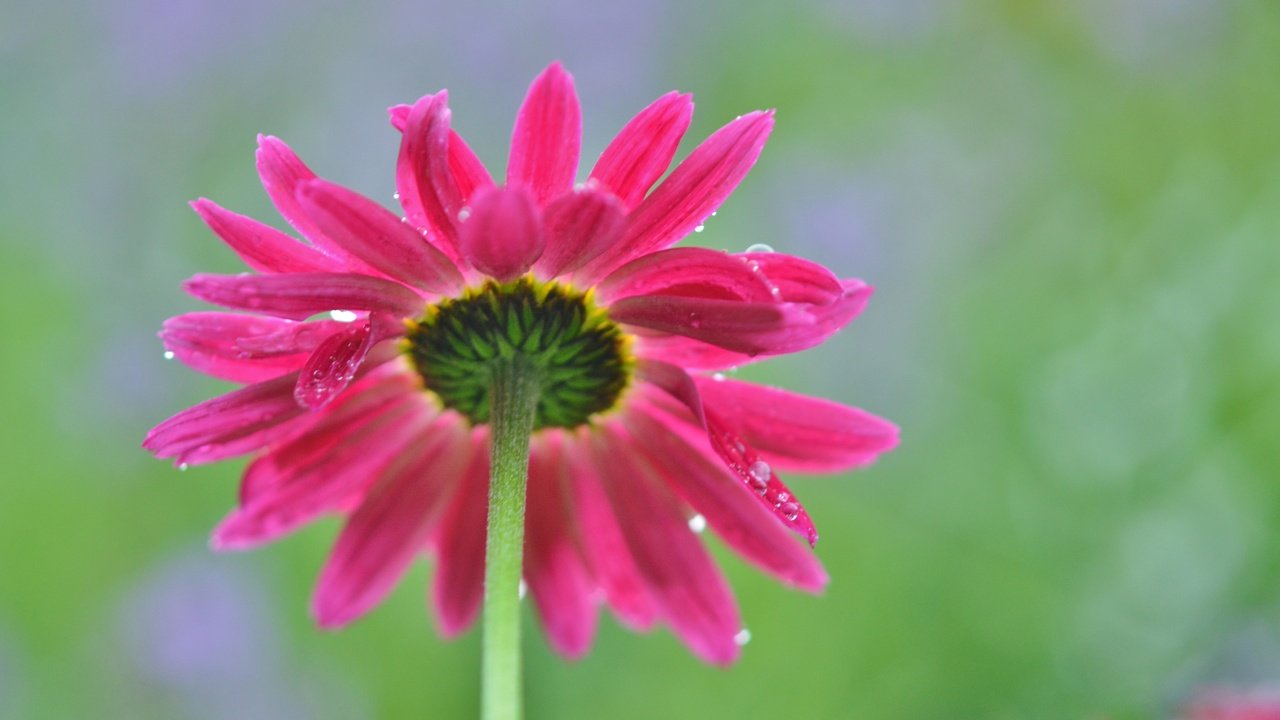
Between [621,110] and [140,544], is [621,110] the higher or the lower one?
the higher one

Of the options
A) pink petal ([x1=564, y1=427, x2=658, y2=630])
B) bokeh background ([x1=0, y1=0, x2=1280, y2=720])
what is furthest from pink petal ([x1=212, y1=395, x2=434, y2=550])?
bokeh background ([x1=0, y1=0, x2=1280, y2=720])

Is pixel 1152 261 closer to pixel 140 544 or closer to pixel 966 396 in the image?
pixel 966 396

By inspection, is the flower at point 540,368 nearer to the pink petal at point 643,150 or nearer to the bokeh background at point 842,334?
the pink petal at point 643,150

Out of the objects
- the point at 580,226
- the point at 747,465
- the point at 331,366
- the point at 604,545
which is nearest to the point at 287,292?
the point at 331,366

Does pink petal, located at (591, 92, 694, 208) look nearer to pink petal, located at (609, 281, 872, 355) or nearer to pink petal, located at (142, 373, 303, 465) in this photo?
pink petal, located at (609, 281, 872, 355)

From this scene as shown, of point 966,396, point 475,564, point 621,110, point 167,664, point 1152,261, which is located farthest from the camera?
point 621,110

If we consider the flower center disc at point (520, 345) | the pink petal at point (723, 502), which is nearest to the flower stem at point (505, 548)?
the flower center disc at point (520, 345)

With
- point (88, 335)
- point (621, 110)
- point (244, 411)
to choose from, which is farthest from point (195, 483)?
point (244, 411)
